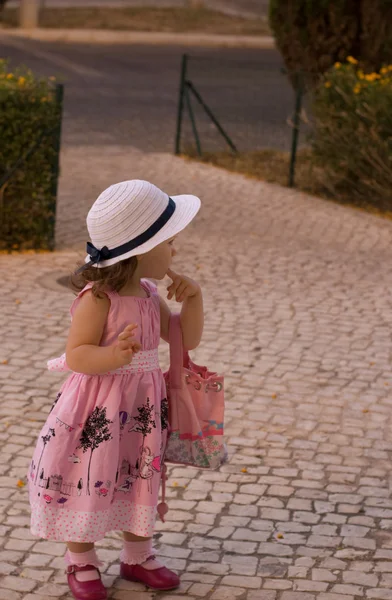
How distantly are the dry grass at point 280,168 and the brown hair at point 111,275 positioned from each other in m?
8.09

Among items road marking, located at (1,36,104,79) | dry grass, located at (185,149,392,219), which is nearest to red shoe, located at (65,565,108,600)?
dry grass, located at (185,149,392,219)

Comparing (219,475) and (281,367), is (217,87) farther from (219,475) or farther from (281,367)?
(219,475)

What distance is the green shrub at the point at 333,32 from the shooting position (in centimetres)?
1308

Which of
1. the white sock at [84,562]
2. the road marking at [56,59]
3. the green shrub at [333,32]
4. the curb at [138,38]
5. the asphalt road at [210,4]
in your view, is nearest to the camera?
the white sock at [84,562]

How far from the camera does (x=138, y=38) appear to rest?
1100 inches

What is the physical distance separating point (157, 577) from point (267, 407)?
216 cm

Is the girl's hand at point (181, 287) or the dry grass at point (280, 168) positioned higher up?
the girl's hand at point (181, 287)

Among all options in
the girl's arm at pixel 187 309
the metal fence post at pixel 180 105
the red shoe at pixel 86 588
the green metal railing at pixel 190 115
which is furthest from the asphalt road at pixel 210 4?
the red shoe at pixel 86 588

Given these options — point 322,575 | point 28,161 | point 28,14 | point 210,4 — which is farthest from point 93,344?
point 210,4

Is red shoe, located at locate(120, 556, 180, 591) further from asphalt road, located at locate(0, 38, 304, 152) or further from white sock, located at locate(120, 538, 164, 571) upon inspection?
asphalt road, located at locate(0, 38, 304, 152)

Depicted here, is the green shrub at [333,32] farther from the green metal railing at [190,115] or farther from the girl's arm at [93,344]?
the girl's arm at [93,344]

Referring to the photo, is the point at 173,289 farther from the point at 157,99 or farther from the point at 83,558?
the point at 157,99

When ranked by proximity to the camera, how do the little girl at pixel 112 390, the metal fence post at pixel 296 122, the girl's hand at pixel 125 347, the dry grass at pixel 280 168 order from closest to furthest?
the girl's hand at pixel 125 347, the little girl at pixel 112 390, the dry grass at pixel 280 168, the metal fence post at pixel 296 122

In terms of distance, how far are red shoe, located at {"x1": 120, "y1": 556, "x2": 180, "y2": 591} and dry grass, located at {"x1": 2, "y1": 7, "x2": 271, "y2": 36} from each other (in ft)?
84.3
